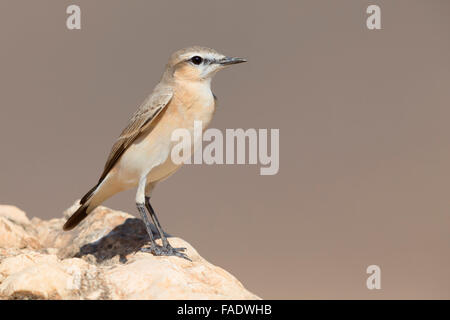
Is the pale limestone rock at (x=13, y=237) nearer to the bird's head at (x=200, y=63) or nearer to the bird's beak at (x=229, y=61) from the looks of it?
the bird's head at (x=200, y=63)

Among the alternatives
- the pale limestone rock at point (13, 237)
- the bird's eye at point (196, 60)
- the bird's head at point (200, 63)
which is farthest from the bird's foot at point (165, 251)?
the bird's eye at point (196, 60)

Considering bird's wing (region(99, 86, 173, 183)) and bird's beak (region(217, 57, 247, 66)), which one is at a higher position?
bird's beak (region(217, 57, 247, 66))

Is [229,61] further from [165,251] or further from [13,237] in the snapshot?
[13,237]

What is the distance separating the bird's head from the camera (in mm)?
6852

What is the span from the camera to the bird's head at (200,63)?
6852mm

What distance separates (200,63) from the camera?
22.6 ft

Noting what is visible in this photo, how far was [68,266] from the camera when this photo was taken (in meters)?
5.20

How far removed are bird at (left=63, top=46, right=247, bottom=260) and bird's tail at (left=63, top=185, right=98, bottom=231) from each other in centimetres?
11

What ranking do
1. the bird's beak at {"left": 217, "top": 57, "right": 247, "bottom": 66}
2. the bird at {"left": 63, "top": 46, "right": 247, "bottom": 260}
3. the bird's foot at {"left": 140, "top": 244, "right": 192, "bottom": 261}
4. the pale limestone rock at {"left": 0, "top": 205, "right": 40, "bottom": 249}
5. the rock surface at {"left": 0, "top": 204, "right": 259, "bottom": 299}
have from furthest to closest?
1. the pale limestone rock at {"left": 0, "top": 205, "right": 40, "bottom": 249}
2. the bird's beak at {"left": 217, "top": 57, "right": 247, "bottom": 66}
3. the bird at {"left": 63, "top": 46, "right": 247, "bottom": 260}
4. the bird's foot at {"left": 140, "top": 244, "right": 192, "bottom": 261}
5. the rock surface at {"left": 0, "top": 204, "right": 259, "bottom": 299}

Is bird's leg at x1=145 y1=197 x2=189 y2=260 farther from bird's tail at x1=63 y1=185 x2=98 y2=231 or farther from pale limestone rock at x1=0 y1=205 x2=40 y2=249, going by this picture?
pale limestone rock at x1=0 y1=205 x2=40 y2=249

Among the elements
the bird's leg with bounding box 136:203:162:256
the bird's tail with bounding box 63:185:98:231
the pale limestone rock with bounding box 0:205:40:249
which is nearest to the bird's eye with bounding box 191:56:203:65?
the bird's leg with bounding box 136:203:162:256

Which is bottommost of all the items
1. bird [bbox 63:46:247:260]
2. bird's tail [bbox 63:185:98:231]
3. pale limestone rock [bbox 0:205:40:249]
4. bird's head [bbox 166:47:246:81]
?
pale limestone rock [bbox 0:205:40:249]
